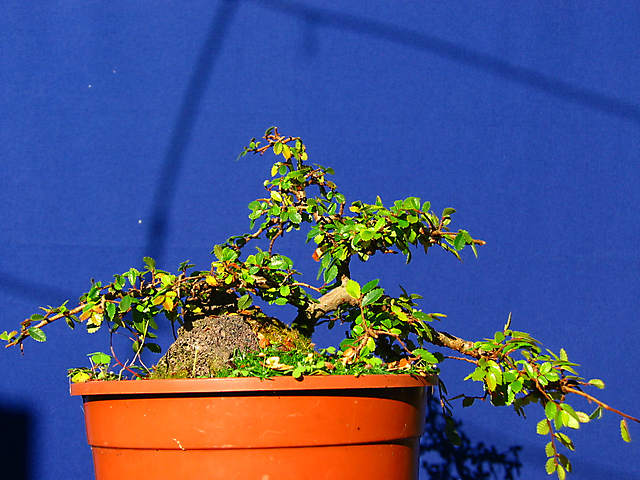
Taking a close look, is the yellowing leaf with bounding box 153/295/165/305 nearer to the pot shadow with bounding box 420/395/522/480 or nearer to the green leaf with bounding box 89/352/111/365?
the green leaf with bounding box 89/352/111/365

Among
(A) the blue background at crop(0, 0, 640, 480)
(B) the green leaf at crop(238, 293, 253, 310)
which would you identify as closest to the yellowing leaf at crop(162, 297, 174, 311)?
(B) the green leaf at crop(238, 293, 253, 310)

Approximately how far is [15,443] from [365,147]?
1.37 meters

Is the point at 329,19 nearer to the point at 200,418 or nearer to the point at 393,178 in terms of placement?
the point at 393,178

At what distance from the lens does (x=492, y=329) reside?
1.84 metres

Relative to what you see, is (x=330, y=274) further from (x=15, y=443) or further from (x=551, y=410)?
(x=15, y=443)

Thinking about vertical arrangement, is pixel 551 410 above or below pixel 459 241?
below

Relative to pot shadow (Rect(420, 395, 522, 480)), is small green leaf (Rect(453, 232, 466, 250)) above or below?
above

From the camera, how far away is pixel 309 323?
109cm

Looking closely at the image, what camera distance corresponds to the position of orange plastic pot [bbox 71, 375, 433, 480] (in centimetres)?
73

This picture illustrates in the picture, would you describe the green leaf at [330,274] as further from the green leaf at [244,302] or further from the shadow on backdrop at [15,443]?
the shadow on backdrop at [15,443]

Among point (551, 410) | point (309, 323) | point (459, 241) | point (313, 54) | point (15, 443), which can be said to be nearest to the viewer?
point (551, 410)

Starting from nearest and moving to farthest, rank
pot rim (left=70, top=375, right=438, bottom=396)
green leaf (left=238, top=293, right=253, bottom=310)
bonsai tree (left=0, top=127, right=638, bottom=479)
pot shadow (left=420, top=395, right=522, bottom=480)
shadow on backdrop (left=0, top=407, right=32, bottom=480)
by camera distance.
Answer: pot rim (left=70, top=375, right=438, bottom=396), bonsai tree (left=0, top=127, right=638, bottom=479), green leaf (left=238, top=293, right=253, bottom=310), shadow on backdrop (left=0, top=407, right=32, bottom=480), pot shadow (left=420, top=395, right=522, bottom=480)

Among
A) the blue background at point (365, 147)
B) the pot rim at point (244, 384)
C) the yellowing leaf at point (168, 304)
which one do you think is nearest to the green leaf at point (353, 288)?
the pot rim at point (244, 384)

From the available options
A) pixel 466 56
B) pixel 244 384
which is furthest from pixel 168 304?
pixel 466 56
